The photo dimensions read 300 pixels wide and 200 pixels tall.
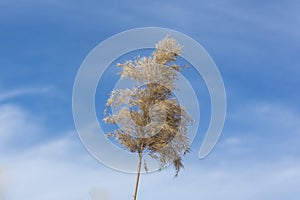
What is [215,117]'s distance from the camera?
31062 millimetres

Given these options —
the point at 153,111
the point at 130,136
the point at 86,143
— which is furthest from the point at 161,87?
the point at 86,143

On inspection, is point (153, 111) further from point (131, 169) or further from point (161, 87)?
point (131, 169)

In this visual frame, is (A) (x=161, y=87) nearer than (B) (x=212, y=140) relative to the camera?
No

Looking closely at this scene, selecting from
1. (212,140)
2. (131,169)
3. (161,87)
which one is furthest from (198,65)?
(131,169)

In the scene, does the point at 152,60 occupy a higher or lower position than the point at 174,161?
higher

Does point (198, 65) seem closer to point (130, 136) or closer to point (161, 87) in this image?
point (161, 87)

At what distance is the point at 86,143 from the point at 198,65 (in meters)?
9.04

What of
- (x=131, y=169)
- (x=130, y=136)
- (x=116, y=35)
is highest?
(x=116, y=35)

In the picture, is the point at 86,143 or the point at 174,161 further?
the point at 174,161

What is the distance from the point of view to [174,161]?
32.8 m

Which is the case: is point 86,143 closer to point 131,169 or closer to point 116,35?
point 131,169

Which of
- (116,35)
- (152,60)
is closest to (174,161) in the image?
(152,60)

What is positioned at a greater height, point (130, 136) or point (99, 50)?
point (99, 50)

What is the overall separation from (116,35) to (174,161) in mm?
9347
